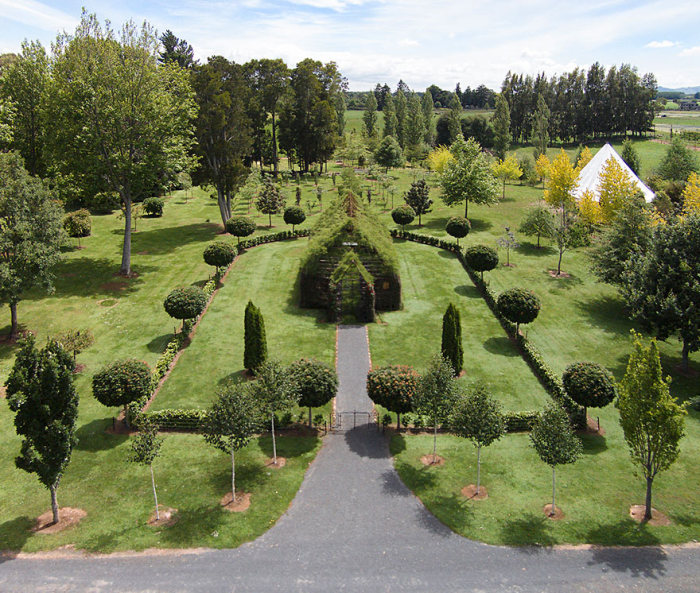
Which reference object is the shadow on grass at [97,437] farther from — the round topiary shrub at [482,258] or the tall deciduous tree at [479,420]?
the round topiary shrub at [482,258]

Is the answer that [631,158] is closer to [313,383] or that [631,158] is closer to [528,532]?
[313,383]

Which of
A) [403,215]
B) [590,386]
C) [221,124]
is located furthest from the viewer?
[403,215]

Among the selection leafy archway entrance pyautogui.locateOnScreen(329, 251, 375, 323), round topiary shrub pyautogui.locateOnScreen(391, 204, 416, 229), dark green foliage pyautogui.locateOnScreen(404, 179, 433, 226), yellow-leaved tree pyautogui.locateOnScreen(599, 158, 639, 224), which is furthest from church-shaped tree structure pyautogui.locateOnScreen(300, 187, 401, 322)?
yellow-leaved tree pyautogui.locateOnScreen(599, 158, 639, 224)

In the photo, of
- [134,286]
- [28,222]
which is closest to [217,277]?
[134,286]

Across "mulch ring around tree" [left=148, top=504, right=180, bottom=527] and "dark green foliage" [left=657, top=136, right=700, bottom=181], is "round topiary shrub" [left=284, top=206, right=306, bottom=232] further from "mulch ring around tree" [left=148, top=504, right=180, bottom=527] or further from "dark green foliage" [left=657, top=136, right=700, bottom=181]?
A: "dark green foliage" [left=657, top=136, right=700, bottom=181]

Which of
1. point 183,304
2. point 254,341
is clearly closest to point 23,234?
point 183,304

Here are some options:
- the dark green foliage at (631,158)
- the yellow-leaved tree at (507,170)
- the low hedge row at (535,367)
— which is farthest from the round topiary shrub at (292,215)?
the dark green foliage at (631,158)

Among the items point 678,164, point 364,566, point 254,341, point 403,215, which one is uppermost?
point 678,164
